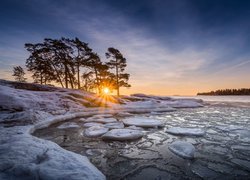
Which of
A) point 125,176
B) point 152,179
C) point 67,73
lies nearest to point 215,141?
point 152,179

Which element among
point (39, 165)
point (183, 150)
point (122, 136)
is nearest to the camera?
point (39, 165)

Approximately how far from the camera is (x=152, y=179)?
3.33m

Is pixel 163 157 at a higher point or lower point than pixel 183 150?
lower

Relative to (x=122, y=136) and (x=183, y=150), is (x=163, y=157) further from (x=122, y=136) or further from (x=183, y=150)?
(x=122, y=136)

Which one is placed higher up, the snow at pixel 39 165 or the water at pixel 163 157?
the snow at pixel 39 165

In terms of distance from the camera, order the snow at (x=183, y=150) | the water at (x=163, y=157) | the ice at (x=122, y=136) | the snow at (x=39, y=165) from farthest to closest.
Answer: the ice at (x=122, y=136)
the snow at (x=183, y=150)
the water at (x=163, y=157)
the snow at (x=39, y=165)

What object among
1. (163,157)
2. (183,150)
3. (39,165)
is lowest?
(163,157)

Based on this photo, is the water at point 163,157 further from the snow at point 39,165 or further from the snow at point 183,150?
the snow at point 39,165

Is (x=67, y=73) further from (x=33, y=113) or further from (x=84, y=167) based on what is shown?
(x=84, y=167)

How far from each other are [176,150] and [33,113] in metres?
7.97

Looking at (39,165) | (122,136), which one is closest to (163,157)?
(122,136)

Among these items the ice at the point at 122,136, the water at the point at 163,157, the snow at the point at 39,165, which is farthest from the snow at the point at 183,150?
the snow at the point at 39,165

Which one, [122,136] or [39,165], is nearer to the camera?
[39,165]

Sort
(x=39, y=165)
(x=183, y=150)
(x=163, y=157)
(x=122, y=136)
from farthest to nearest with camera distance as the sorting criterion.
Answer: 1. (x=122, y=136)
2. (x=183, y=150)
3. (x=163, y=157)
4. (x=39, y=165)
